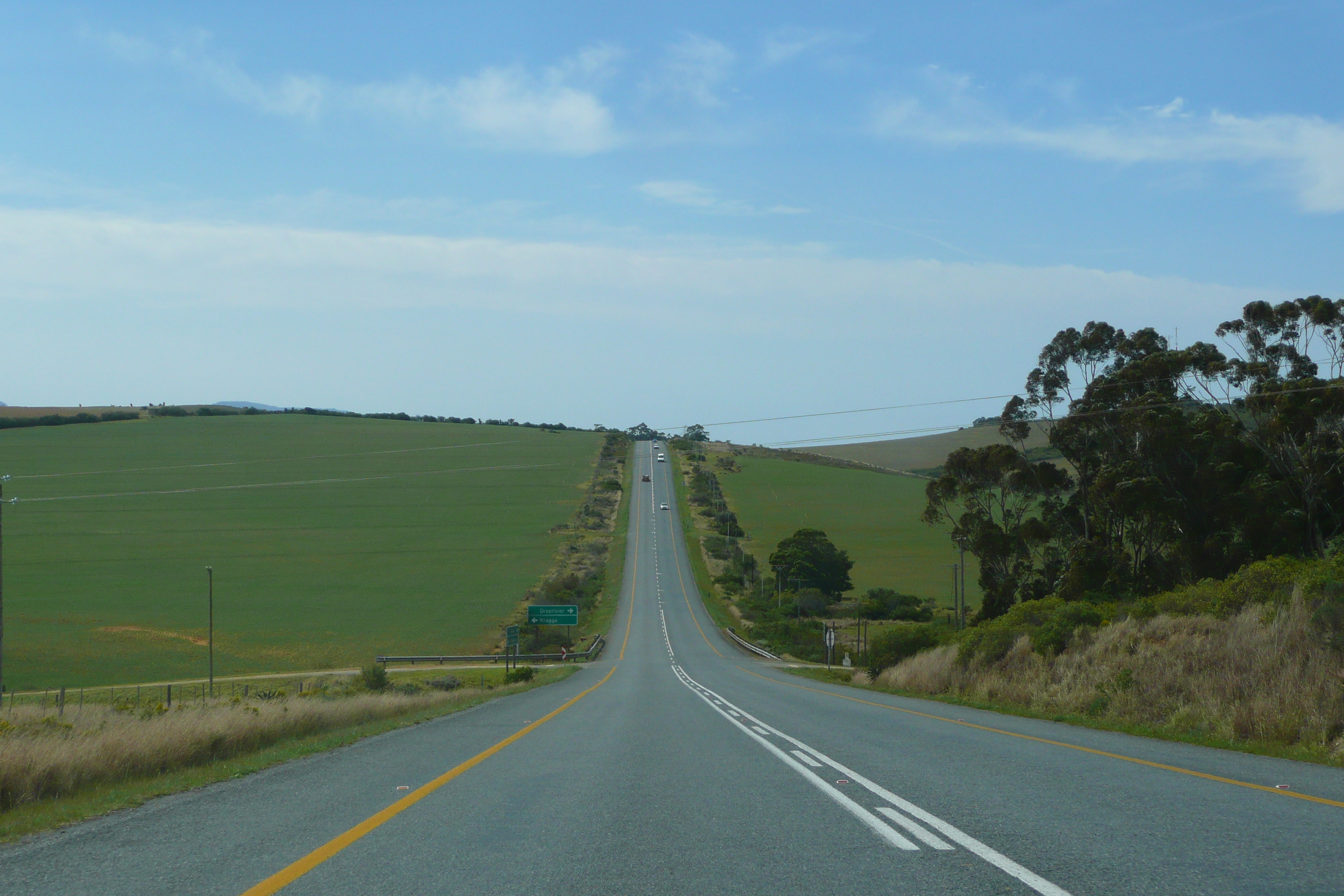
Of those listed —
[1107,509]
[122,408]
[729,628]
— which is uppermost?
[122,408]

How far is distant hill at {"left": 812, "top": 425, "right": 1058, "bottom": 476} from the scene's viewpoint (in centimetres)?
15600

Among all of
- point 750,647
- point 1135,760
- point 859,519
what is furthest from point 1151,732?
point 859,519

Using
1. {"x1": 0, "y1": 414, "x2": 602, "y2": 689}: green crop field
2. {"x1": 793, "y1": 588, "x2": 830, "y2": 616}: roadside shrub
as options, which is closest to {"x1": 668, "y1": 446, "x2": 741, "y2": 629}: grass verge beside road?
{"x1": 793, "y1": 588, "x2": 830, "y2": 616}: roadside shrub

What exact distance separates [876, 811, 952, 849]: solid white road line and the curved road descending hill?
0.02 m

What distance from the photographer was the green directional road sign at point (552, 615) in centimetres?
6184

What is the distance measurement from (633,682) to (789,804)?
29.4 metres

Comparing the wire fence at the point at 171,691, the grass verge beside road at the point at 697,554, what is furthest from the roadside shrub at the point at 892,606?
the wire fence at the point at 171,691

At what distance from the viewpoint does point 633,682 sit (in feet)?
118

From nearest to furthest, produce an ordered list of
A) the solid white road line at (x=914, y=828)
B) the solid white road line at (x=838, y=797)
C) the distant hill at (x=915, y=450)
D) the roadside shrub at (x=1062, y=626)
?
1. the solid white road line at (x=914, y=828)
2. the solid white road line at (x=838, y=797)
3. the roadside shrub at (x=1062, y=626)
4. the distant hill at (x=915, y=450)

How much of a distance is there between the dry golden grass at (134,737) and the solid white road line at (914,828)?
8.26 metres

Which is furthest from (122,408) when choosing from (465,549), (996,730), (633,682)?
(996,730)

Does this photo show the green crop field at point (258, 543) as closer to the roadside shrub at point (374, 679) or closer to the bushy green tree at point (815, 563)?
the roadside shrub at point (374, 679)

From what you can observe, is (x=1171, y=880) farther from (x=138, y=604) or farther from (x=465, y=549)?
(x=465, y=549)

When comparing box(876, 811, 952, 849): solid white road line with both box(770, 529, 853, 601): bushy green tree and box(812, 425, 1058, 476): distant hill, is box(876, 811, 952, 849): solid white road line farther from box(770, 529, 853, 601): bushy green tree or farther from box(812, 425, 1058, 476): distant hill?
box(812, 425, 1058, 476): distant hill
